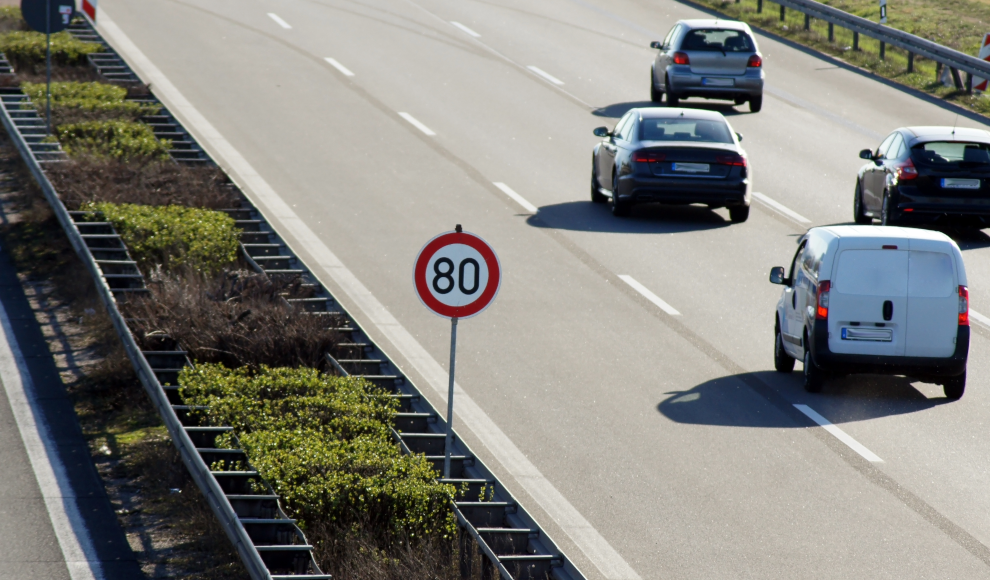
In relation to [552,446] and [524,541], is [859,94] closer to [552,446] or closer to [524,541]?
[552,446]

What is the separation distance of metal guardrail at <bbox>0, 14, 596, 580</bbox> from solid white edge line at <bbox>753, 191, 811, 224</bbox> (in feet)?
27.1

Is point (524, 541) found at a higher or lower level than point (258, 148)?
higher

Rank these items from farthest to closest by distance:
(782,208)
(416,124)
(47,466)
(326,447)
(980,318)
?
(416,124) → (782,208) → (980,318) → (47,466) → (326,447)

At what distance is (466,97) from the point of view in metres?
28.7

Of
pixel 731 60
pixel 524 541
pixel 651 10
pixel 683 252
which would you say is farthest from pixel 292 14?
pixel 524 541

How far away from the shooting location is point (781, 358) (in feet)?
44.3

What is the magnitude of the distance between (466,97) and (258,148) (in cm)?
651

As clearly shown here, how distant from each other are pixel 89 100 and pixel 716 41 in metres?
13.6

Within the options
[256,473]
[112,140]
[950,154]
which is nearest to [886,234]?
[256,473]

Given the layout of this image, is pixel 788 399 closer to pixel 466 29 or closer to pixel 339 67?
pixel 339 67

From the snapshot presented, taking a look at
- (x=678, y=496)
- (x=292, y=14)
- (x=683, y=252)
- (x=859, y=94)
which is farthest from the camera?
(x=292, y=14)

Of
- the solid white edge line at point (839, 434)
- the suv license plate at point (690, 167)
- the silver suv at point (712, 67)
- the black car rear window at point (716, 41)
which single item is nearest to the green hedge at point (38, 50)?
the silver suv at point (712, 67)

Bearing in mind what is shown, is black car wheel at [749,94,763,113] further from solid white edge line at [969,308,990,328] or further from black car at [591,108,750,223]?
solid white edge line at [969,308,990,328]

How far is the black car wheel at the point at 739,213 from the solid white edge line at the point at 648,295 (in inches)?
151
